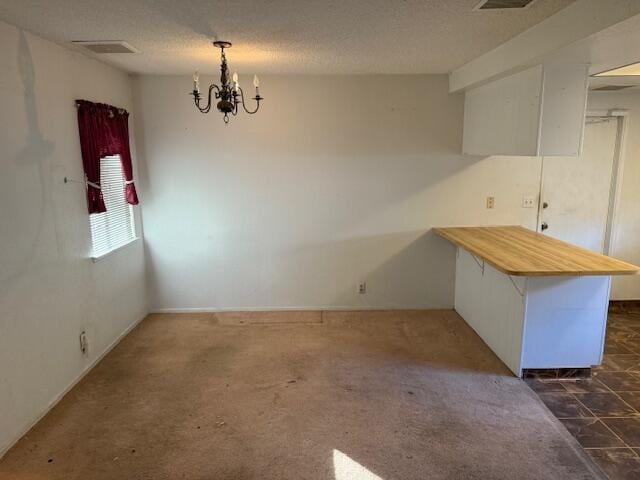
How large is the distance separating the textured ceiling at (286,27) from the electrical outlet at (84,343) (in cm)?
216

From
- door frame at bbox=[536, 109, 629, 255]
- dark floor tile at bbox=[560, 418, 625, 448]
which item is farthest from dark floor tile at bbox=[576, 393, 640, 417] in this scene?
door frame at bbox=[536, 109, 629, 255]

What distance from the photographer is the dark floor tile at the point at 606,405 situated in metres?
2.92

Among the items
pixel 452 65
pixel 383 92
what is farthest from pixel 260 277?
pixel 452 65

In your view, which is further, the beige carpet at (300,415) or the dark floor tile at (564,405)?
the dark floor tile at (564,405)

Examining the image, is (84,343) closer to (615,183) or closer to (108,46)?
(108,46)

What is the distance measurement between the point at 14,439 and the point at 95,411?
466mm

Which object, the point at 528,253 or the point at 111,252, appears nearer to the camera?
the point at 528,253

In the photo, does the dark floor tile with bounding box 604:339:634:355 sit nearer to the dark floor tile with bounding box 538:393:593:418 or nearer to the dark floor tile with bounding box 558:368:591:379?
the dark floor tile with bounding box 558:368:591:379

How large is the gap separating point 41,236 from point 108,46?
143 centimetres

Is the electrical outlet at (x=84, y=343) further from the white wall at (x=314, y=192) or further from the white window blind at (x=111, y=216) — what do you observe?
the white wall at (x=314, y=192)

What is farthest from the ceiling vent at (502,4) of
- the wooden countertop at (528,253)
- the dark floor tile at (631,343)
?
the dark floor tile at (631,343)

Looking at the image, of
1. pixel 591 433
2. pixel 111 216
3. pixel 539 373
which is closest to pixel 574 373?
pixel 539 373

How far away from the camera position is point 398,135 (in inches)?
177

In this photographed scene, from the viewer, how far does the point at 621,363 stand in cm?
361
